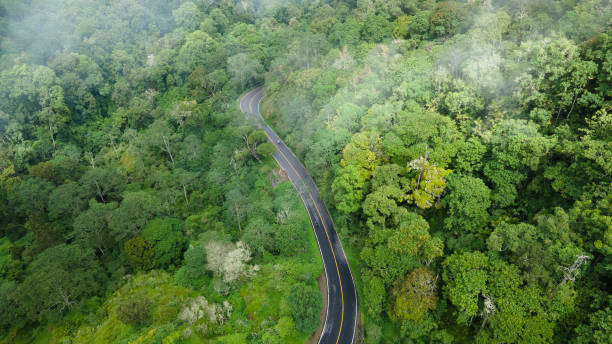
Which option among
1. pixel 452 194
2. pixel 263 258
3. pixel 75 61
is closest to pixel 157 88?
pixel 75 61

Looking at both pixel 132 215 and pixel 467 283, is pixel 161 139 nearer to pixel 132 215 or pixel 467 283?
pixel 132 215

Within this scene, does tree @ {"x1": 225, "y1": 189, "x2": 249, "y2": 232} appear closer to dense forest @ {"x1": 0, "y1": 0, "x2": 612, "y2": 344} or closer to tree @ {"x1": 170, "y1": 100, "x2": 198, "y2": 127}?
dense forest @ {"x1": 0, "y1": 0, "x2": 612, "y2": 344}

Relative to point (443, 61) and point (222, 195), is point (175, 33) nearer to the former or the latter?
point (222, 195)

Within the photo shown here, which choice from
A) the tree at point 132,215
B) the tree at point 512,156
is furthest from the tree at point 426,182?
the tree at point 132,215

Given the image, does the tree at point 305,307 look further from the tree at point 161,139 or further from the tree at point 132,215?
the tree at point 161,139

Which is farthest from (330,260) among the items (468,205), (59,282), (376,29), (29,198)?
(29,198)

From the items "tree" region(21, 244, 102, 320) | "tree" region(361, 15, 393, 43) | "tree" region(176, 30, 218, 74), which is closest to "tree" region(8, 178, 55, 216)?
"tree" region(21, 244, 102, 320)
